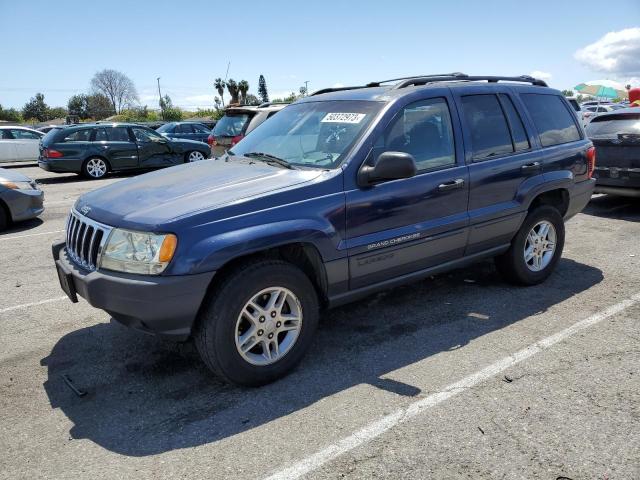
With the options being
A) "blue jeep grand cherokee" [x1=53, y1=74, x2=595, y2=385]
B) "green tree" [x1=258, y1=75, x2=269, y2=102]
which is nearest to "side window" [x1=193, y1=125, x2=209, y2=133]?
"blue jeep grand cherokee" [x1=53, y1=74, x2=595, y2=385]

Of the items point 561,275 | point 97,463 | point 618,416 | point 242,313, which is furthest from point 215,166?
point 561,275

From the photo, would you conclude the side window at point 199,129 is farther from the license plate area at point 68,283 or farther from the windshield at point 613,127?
the license plate area at point 68,283

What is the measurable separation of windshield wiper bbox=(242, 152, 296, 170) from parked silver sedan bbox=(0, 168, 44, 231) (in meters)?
5.39

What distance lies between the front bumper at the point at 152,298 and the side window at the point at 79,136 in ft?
41.2

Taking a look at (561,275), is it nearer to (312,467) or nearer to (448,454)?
(448,454)

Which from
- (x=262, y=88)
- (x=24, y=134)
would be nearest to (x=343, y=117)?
(x=24, y=134)

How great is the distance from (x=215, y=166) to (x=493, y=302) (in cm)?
267

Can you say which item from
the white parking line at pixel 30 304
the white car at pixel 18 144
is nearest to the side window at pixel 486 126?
the white parking line at pixel 30 304

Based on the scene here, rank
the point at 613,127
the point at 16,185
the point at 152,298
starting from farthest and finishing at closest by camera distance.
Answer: the point at 613,127, the point at 16,185, the point at 152,298

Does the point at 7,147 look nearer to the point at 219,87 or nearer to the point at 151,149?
the point at 151,149

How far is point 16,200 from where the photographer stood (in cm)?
798

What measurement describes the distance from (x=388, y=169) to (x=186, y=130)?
20.0 meters

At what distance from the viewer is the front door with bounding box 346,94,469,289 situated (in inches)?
144

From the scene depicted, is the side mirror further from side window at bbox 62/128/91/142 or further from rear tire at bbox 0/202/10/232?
side window at bbox 62/128/91/142
